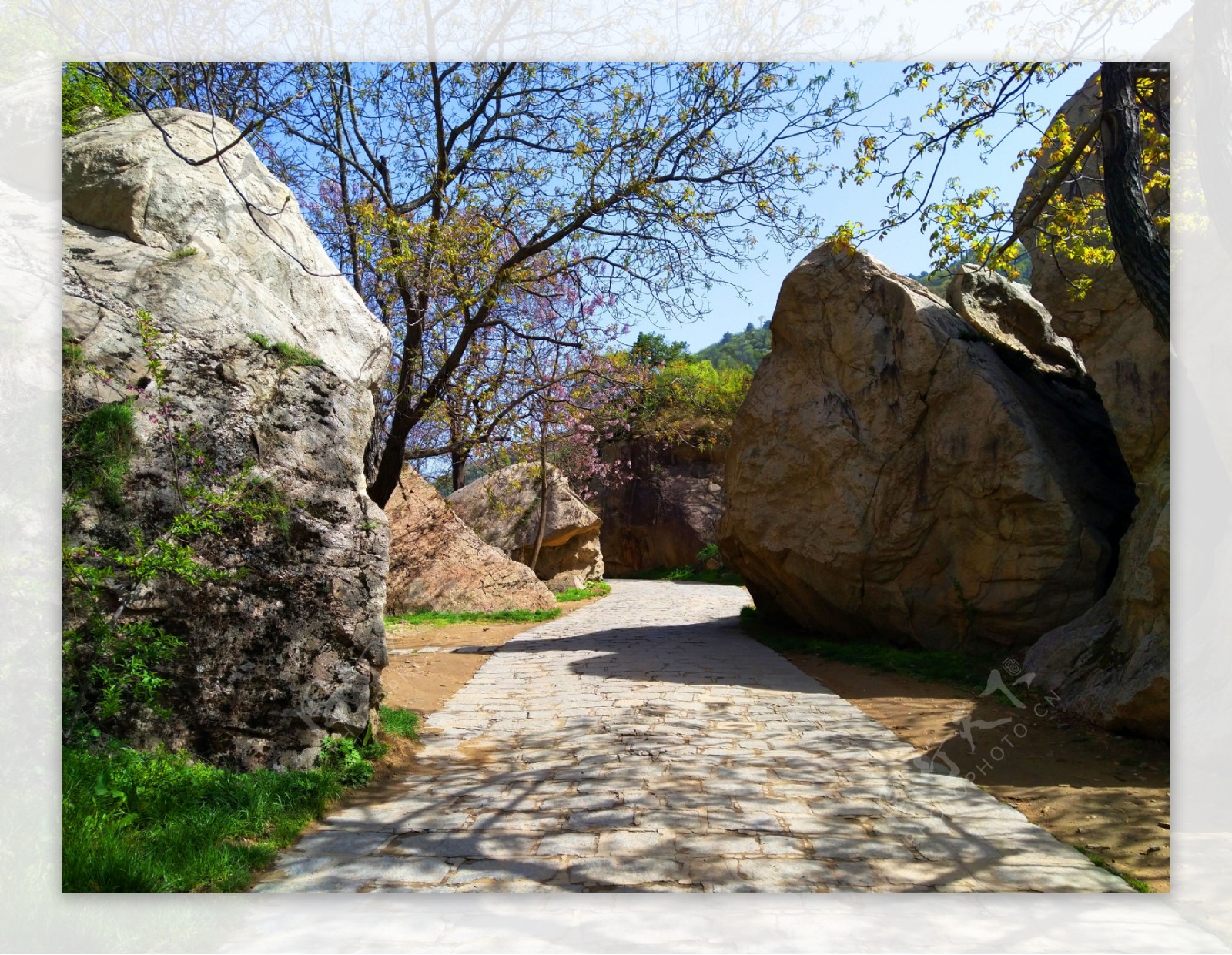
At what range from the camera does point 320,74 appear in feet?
28.3

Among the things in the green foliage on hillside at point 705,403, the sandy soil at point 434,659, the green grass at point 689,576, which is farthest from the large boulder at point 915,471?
the green grass at point 689,576

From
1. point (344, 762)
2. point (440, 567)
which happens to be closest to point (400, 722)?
point (344, 762)

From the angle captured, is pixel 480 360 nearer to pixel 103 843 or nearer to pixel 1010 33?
pixel 1010 33

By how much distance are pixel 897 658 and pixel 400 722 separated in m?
5.42

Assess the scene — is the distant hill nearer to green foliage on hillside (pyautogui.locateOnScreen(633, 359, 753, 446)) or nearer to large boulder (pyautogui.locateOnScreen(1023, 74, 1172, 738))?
green foliage on hillside (pyautogui.locateOnScreen(633, 359, 753, 446))

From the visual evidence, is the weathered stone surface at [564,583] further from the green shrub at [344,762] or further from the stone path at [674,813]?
the green shrub at [344,762]

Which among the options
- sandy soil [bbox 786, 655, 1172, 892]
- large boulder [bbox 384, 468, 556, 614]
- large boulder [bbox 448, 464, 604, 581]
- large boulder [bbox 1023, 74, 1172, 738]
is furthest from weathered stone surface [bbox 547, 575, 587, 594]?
large boulder [bbox 1023, 74, 1172, 738]

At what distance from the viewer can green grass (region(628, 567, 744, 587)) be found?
24.5 m

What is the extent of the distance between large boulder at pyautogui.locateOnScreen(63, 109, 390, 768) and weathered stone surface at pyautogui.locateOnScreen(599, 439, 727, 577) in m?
21.9

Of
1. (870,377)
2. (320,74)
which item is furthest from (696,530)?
(320,74)

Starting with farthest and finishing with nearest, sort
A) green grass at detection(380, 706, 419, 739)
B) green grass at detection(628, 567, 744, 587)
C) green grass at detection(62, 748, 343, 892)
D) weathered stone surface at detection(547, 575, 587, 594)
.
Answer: green grass at detection(628, 567, 744, 587), weathered stone surface at detection(547, 575, 587, 594), green grass at detection(380, 706, 419, 739), green grass at detection(62, 748, 343, 892)

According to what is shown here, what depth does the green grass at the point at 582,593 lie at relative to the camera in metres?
18.7

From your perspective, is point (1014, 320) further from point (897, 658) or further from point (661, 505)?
point (661, 505)

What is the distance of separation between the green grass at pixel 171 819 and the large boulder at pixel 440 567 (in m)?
9.49
